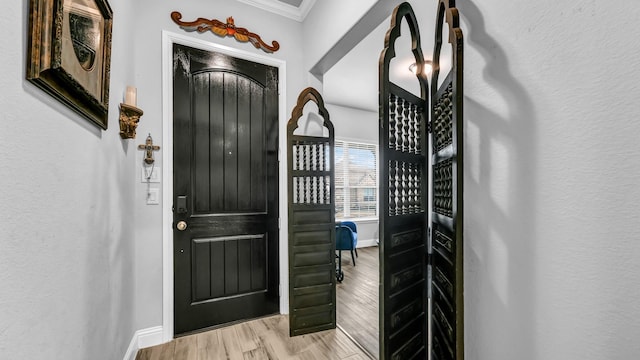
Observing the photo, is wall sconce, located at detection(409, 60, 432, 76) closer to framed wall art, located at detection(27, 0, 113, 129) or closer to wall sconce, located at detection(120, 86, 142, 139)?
framed wall art, located at detection(27, 0, 113, 129)

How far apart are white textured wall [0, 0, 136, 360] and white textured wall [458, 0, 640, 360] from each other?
54.6 inches

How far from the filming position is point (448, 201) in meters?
0.97

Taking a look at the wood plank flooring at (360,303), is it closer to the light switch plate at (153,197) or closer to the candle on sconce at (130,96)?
the light switch plate at (153,197)

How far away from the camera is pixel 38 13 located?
0.69m

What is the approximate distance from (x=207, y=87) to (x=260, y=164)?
2.57ft

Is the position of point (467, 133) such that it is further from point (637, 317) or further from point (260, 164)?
point (260, 164)

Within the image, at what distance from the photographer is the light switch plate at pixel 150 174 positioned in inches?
77.9

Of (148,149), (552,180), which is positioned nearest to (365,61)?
(148,149)

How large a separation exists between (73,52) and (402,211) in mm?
1358

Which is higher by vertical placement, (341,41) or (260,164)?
(341,41)

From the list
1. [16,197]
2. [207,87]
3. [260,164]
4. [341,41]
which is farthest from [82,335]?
[341,41]

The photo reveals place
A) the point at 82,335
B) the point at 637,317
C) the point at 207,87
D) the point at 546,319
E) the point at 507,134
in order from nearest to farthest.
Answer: the point at 637,317 < the point at 546,319 < the point at 507,134 < the point at 82,335 < the point at 207,87

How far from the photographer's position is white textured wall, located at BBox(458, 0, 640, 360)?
0.64 meters

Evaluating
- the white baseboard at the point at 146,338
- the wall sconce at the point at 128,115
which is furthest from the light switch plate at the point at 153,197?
the white baseboard at the point at 146,338
